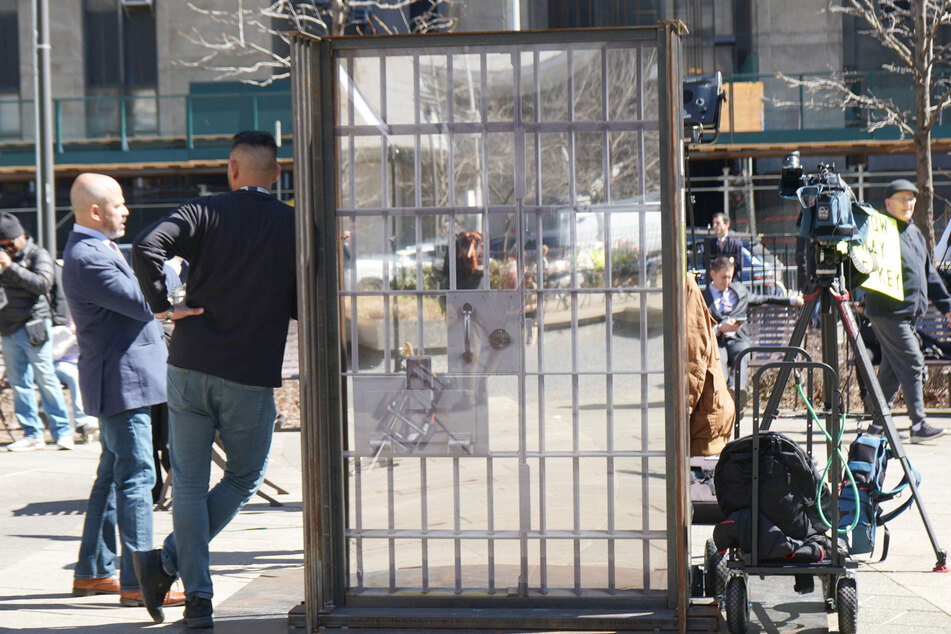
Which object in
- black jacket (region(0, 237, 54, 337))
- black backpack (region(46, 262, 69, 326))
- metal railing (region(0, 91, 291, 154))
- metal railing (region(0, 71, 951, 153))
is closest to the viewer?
black jacket (region(0, 237, 54, 337))

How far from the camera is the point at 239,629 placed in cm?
452

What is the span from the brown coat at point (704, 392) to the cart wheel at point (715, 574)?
16.5 inches

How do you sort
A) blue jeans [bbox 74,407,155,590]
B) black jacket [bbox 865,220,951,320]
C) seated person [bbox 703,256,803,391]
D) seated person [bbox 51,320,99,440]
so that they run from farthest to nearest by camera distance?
seated person [bbox 51,320,99,440], seated person [bbox 703,256,803,391], black jacket [bbox 865,220,951,320], blue jeans [bbox 74,407,155,590]

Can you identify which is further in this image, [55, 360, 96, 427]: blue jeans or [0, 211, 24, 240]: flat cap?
[55, 360, 96, 427]: blue jeans

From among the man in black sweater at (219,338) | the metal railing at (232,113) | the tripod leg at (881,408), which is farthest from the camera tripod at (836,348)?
the metal railing at (232,113)

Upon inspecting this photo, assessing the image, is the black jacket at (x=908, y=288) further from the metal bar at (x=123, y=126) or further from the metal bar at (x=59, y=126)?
the metal bar at (x=59, y=126)

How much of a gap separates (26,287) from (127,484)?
180 inches

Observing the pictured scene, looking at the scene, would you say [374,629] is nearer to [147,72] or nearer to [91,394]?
[91,394]

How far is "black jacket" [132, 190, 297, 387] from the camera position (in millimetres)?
4355

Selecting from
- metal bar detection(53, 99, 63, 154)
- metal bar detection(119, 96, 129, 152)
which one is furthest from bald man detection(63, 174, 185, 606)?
metal bar detection(53, 99, 63, 154)

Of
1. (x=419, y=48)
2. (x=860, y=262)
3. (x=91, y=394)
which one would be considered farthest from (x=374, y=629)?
(x=860, y=262)

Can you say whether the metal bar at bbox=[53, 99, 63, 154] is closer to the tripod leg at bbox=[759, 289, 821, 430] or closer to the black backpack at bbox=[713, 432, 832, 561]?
the tripod leg at bbox=[759, 289, 821, 430]

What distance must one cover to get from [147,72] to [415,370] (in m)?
24.1

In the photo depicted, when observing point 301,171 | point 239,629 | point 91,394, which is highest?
point 301,171
